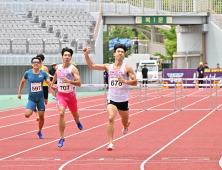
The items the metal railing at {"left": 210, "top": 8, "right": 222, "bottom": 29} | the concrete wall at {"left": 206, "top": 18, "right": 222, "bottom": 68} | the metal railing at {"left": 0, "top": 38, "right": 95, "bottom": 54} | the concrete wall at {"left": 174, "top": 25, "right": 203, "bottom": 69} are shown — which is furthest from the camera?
the concrete wall at {"left": 174, "top": 25, "right": 203, "bottom": 69}

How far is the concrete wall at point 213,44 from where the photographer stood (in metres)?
40.6

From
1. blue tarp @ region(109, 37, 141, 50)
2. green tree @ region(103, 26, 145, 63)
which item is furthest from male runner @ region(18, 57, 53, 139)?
blue tarp @ region(109, 37, 141, 50)

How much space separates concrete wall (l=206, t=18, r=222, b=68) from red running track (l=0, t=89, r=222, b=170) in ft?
84.7

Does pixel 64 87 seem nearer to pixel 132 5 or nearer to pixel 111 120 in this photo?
pixel 111 120

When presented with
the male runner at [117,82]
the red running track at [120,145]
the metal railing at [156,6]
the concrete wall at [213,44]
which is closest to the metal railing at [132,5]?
the metal railing at [156,6]

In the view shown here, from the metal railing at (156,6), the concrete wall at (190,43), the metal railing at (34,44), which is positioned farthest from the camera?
the concrete wall at (190,43)

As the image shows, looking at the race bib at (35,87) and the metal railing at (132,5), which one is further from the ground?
the metal railing at (132,5)

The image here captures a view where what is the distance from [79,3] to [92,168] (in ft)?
115

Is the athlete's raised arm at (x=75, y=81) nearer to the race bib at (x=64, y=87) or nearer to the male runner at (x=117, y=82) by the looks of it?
the race bib at (x=64, y=87)

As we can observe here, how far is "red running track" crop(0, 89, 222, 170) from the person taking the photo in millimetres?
7570

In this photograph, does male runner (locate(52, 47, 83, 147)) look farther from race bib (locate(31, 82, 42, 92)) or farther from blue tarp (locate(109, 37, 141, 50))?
blue tarp (locate(109, 37, 141, 50))

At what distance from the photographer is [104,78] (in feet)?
119

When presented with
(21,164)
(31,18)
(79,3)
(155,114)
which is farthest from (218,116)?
(79,3)

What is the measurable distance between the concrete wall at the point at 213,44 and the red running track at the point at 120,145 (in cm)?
2582
